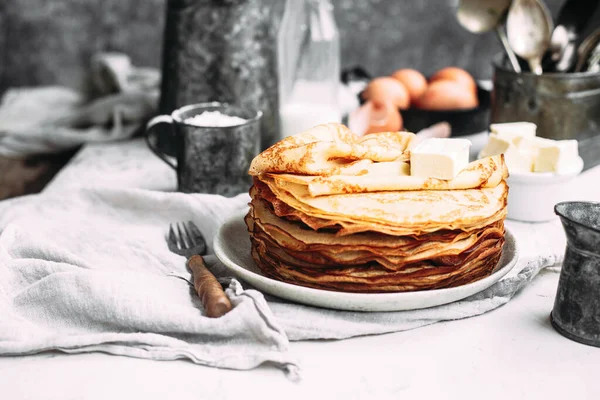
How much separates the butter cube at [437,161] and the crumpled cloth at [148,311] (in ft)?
0.58

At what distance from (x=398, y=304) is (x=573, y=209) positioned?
258 millimetres

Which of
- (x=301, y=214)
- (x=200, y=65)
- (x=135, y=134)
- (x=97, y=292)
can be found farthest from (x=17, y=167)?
(x=301, y=214)

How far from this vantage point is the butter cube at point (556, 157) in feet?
4.24

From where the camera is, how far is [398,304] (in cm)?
92

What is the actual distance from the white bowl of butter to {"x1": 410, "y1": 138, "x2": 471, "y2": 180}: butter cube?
1.18 ft

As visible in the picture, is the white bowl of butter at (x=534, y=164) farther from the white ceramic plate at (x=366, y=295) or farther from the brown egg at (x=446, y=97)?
the brown egg at (x=446, y=97)

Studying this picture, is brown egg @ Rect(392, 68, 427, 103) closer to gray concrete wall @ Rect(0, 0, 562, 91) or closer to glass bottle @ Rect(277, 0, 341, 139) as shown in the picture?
glass bottle @ Rect(277, 0, 341, 139)

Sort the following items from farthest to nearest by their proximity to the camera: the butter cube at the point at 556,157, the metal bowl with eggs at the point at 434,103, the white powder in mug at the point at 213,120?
the metal bowl with eggs at the point at 434,103 < the white powder in mug at the point at 213,120 < the butter cube at the point at 556,157

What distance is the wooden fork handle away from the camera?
92 cm

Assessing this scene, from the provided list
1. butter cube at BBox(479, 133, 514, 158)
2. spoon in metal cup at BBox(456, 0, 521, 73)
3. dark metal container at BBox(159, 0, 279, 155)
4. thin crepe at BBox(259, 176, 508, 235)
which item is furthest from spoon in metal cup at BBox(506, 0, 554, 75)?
thin crepe at BBox(259, 176, 508, 235)

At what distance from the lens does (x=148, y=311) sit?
91 cm

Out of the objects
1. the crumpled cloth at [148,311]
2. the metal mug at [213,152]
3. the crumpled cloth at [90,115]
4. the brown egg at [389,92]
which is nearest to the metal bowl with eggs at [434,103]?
the brown egg at [389,92]

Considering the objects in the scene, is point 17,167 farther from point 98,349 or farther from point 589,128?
point 589,128

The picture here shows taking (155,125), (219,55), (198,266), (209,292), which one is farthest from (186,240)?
(219,55)
